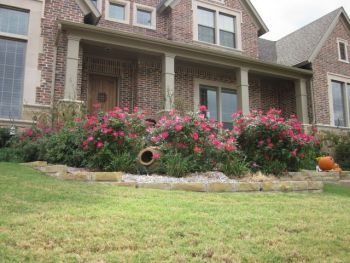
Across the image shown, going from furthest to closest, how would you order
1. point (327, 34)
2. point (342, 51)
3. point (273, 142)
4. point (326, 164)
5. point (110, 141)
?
point (342, 51) < point (327, 34) < point (326, 164) < point (273, 142) < point (110, 141)

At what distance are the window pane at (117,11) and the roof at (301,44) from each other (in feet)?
22.3

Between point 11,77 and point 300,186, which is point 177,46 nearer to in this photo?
point 11,77

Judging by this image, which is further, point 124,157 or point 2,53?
point 2,53

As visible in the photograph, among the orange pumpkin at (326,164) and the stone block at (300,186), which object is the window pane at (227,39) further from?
the stone block at (300,186)

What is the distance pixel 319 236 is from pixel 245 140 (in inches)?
190

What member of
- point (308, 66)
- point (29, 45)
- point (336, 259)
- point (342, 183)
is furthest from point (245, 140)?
point (308, 66)

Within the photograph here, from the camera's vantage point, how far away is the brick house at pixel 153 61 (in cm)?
962

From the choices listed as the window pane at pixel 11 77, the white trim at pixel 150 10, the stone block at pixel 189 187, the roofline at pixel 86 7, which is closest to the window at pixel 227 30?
the white trim at pixel 150 10

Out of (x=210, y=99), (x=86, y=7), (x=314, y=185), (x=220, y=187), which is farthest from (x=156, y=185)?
(x=210, y=99)

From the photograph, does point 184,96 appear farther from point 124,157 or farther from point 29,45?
point 124,157

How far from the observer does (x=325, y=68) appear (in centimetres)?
1469

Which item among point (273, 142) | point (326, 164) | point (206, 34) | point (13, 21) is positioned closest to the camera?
point (273, 142)

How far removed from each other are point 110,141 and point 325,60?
1191 centimetres

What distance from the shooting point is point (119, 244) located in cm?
259
